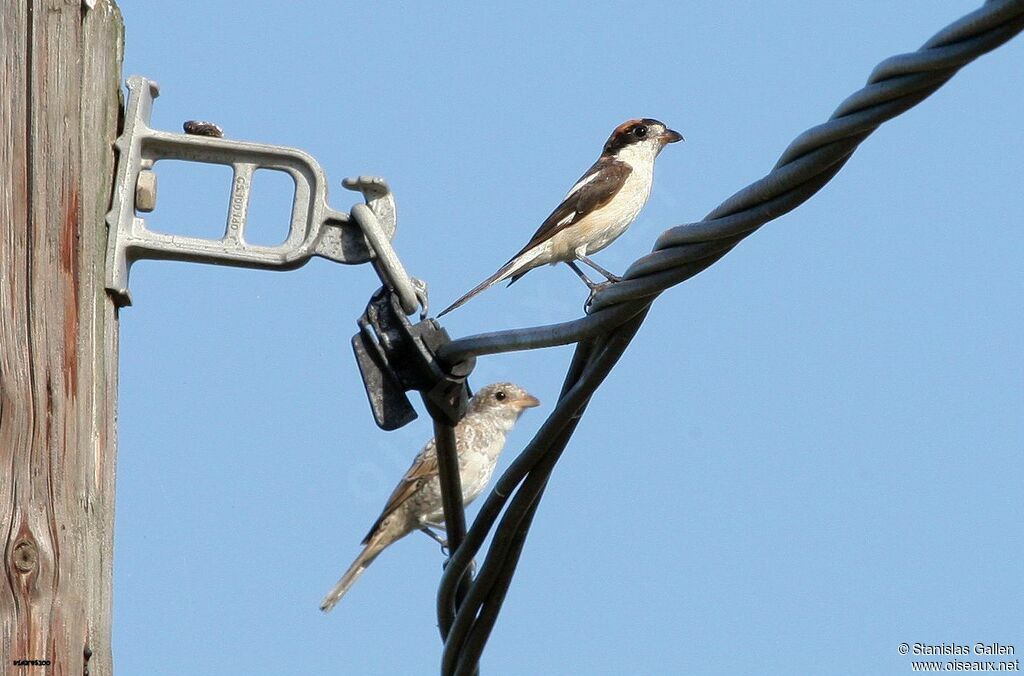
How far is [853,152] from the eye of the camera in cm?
Result: 313

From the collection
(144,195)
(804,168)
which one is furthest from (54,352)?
(804,168)

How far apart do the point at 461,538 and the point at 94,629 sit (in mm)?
1209

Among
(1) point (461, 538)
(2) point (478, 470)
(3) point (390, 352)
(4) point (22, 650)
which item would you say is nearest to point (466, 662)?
(1) point (461, 538)

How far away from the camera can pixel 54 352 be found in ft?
11.7

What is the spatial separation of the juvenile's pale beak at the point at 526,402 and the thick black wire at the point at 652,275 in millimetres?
5755

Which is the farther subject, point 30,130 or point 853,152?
point 30,130

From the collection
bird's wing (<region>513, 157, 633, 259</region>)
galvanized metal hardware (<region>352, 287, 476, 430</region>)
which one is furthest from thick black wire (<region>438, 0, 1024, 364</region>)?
bird's wing (<region>513, 157, 633, 259</region>)

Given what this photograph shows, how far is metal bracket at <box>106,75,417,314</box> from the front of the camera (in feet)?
13.3

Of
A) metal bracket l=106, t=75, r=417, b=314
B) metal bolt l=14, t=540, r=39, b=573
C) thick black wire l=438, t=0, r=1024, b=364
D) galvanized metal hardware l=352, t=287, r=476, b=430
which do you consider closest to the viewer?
thick black wire l=438, t=0, r=1024, b=364

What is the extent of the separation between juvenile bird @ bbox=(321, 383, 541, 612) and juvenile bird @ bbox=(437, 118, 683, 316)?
1697 millimetres

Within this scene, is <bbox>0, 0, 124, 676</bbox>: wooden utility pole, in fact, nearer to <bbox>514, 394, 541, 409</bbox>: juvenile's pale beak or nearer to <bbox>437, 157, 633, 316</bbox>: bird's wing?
<bbox>437, 157, 633, 316</bbox>: bird's wing

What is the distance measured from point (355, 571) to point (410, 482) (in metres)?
0.63

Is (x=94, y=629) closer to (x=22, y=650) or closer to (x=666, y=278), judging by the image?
(x=22, y=650)

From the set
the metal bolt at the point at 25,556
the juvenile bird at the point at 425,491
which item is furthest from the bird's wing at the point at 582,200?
the metal bolt at the point at 25,556
